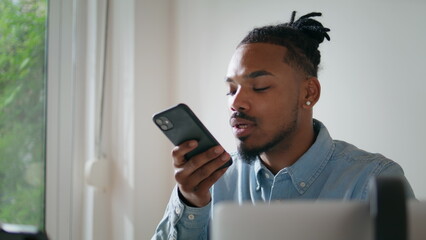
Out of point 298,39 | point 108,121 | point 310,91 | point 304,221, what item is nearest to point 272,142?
point 310,91

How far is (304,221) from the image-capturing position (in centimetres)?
55

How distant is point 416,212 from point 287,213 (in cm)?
15

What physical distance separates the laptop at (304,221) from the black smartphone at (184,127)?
45cm

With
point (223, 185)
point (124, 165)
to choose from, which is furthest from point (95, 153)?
point (223, 185)

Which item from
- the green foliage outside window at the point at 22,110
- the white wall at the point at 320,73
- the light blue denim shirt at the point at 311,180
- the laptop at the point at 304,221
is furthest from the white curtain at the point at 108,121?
the laptop at the point at 304,221

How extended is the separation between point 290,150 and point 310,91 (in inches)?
6.4

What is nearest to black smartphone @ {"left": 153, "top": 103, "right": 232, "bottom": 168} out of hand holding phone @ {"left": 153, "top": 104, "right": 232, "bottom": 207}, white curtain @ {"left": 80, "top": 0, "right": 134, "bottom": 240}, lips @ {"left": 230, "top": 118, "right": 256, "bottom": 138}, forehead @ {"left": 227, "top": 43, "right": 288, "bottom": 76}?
hand holding phone @ {"left": 153, "top": 104, "right": 232, "bottom": 207}

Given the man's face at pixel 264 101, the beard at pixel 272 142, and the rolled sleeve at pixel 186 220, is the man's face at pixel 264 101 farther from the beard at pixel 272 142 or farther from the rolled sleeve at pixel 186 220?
the rolled sleeve at pixel 186 220

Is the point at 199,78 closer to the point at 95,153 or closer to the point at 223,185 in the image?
the point at 95,153

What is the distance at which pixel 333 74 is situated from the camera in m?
1.35

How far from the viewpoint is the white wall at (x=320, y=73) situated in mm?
1185

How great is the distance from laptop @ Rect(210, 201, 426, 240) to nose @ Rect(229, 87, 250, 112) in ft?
1.87

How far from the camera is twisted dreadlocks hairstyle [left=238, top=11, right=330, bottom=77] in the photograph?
3.88 feet

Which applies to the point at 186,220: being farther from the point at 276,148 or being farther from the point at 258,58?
the point at 258,58
